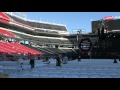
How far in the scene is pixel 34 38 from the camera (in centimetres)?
5475

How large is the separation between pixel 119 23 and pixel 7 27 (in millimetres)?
20512

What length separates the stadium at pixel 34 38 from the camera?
42.8 m

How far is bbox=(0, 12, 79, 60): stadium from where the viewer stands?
42844 millimetres

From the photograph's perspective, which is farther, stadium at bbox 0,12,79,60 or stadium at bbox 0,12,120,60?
stadium at bbox 0,12,79,60

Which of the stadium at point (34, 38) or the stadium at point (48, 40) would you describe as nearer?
the stadium at point (48, 40)

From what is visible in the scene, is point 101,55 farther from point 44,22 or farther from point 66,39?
point 44,22
